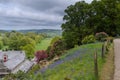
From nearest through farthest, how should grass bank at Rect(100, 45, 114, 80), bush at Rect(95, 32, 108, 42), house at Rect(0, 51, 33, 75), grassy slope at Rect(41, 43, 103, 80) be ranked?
grass bank at Rect(100, 45, 114, 80) < grassy slope at Rect(41, 43, 103, 80) < bush at Rect(95, 32, 108, 42) < house at Rect(0, 51, 33, 75)

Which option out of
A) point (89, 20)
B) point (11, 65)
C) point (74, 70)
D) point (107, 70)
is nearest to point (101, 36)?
point (89, 20)

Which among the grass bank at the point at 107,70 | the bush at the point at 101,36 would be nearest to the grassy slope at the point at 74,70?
the grass bank at the point at 107,70

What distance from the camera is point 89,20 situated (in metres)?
43.4

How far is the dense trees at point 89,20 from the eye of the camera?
138ft

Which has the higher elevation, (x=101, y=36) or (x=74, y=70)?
(x=101, y=36)

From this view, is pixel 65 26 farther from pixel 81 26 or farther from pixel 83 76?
pixel 83 76

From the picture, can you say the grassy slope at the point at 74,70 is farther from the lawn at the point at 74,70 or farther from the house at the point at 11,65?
the house at the point at 11,65

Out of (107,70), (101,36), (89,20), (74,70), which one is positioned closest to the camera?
(107,70)

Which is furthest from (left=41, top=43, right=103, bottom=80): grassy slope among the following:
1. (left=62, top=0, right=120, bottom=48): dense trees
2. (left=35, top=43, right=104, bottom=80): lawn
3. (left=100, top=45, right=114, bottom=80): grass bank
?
(left=62, top=0, right=120, bottom=48): dense trees

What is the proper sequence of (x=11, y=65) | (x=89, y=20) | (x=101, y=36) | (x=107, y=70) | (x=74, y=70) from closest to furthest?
(x=107, y=70) < (x=74, y=70) < (x=101, y=36) < (x=89, y=20) < (x=11, y=65)

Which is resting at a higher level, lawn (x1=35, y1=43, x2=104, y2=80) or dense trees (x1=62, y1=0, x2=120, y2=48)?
dense trees (x1=62, y1=0, x2=120, y2=48)

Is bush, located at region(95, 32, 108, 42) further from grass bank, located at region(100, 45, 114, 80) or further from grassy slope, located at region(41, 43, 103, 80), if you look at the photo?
grass bank, located at region(100, 45, 114, 80)

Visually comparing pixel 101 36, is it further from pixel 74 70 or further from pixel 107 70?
pixel 107 70

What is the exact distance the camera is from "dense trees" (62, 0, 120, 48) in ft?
138
